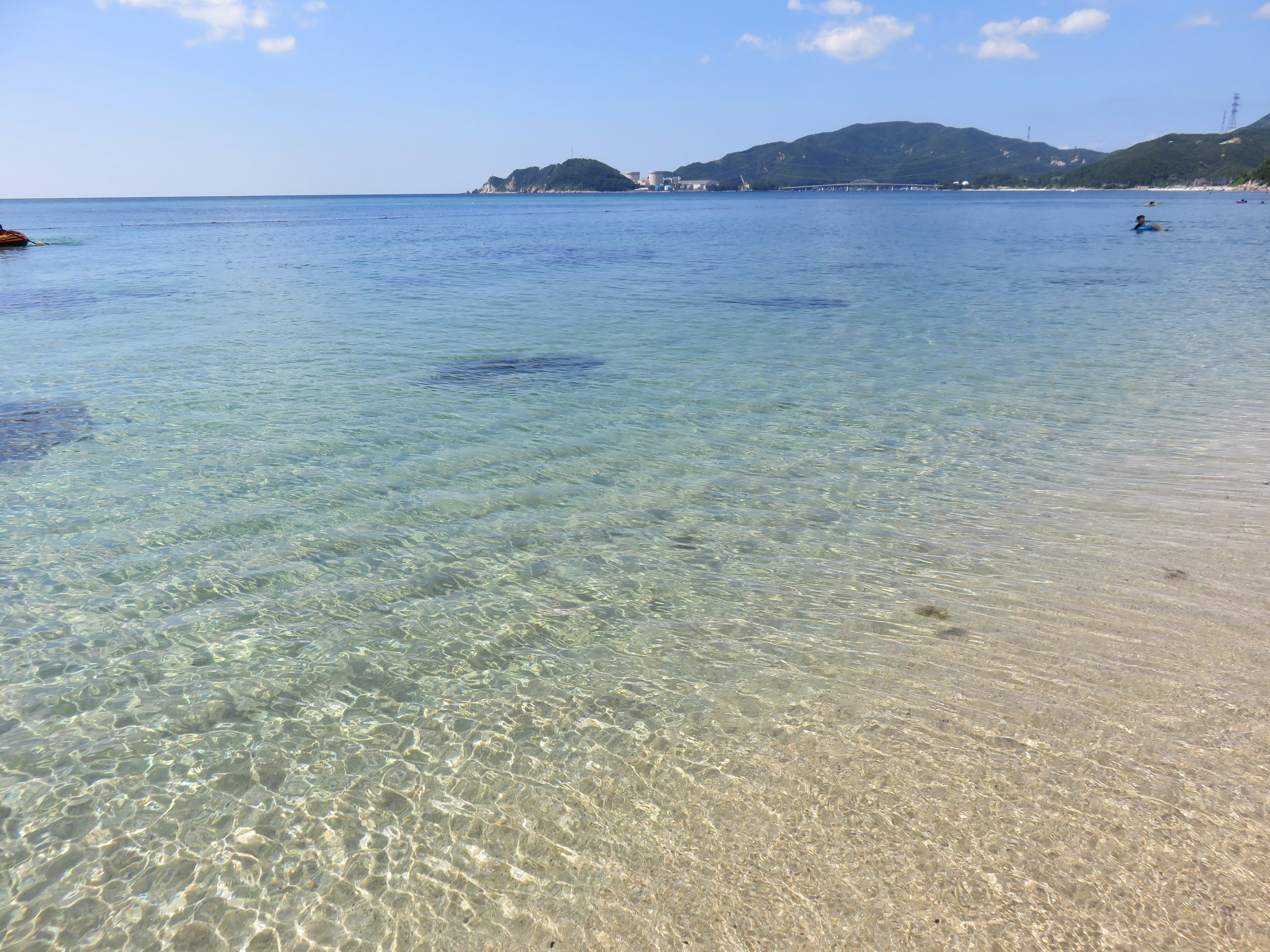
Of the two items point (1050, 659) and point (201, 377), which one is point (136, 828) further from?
point (201, 377)

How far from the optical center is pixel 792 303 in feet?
78.2

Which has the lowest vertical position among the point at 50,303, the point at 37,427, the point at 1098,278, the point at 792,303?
the point at 37,427

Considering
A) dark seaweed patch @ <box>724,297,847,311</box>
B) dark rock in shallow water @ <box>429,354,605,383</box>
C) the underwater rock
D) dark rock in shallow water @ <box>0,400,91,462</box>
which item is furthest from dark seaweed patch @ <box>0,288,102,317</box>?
the underwater rock

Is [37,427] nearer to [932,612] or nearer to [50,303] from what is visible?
[932,612]

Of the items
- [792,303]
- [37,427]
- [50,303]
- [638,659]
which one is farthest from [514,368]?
[50,303]

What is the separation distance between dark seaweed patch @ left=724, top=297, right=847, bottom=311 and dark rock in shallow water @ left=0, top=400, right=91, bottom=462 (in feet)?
59.6

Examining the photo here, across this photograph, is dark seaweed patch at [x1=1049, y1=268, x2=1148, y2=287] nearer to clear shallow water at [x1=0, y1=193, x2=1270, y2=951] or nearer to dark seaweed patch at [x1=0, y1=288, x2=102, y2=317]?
clear shallow water at [x1=0, y1=193, x2=1270, y2=951]

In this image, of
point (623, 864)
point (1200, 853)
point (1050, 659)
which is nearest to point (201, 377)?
point (623, 864)

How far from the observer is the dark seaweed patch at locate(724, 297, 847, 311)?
2269 centimetres

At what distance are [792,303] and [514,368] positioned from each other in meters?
12.2

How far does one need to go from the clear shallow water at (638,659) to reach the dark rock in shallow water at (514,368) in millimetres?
407

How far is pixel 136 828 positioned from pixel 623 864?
9.14 feet

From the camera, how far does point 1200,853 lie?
11.8ft

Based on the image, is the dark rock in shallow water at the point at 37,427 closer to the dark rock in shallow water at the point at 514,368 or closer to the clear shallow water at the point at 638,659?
the clear shallow water at the point at 638,659
